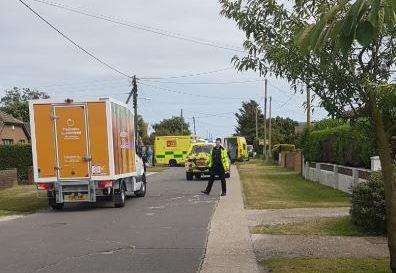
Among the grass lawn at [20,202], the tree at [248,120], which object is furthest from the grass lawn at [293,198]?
the tree at [248,120]

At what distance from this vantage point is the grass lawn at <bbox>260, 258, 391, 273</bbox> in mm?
7445

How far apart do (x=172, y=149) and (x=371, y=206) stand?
145ft

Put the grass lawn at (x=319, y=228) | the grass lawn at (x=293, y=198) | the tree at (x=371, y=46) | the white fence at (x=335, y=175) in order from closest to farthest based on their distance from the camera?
the tree at (x=371, y=46), the grass lawn at (x=319, y=228), the grass lawn at (x=293, y=198), the white fence at (x=335, y=175)

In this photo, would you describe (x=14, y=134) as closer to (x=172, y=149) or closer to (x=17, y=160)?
(x=172, y=149)

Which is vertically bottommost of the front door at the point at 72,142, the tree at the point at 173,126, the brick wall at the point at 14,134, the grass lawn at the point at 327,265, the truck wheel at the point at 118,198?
the grass lawn at the point at 327,265

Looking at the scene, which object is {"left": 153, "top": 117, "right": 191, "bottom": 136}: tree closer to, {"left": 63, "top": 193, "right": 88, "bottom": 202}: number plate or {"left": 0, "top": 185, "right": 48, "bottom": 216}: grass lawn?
{"left": 0, "top": 185, "right": 48, "bottom": 216}: grass lawn

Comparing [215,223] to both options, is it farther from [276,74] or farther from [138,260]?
[276,74]

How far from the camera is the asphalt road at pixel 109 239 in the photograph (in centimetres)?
841

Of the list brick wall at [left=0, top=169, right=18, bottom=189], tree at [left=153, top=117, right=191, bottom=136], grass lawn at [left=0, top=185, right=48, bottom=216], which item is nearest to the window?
brick wall at [left=0, top=169, right=18, bottom=189]

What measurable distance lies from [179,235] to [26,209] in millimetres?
7630

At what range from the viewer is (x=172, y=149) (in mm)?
54219

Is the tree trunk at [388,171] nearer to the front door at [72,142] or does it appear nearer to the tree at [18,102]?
the front door at [72,142]

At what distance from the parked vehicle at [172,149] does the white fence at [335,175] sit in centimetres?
2534

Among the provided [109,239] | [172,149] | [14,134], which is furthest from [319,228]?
[172,149]
